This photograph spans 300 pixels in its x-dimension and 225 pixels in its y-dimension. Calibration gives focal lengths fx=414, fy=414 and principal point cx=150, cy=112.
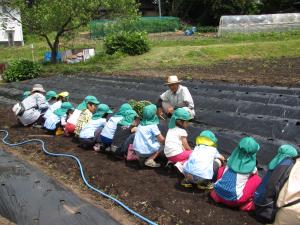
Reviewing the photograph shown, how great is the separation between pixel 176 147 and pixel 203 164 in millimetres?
A: 699

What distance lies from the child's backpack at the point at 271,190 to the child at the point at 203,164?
860 millimetres

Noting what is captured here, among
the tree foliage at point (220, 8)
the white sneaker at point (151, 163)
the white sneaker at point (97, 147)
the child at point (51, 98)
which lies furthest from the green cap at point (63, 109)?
the tree foliage at point (220, 8)

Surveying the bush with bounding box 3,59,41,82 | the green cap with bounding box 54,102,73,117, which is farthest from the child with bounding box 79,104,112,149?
the bush with bounding box 3,59,41,82

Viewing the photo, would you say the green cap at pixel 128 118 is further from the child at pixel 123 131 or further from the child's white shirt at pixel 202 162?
the child's white shirt at pixel 202 162

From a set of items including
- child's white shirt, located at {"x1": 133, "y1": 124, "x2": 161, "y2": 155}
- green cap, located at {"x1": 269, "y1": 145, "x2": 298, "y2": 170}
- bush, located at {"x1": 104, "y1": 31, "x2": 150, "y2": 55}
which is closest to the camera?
green cap, located at {"x1": 269, "y1": 145, "x2": 298, "y2": 170}

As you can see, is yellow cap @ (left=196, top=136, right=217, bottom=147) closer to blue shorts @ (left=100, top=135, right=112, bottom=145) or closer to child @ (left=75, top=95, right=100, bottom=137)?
blue shorts @ (left=100, top=135, right=112, bottom=145)

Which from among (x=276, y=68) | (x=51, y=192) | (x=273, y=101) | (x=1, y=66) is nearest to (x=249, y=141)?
(x=51, y=192)

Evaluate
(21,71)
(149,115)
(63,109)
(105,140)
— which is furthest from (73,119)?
(21,71)

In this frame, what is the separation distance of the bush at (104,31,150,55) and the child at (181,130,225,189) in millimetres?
17749

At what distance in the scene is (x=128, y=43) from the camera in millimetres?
22844

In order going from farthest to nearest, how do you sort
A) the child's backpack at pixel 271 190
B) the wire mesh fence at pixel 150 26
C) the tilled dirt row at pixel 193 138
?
1. the wire mesh fence at pixel 150 26
2. the tilled dirt row at pixel 193 138
3. the child's backpack at pixel 271 190

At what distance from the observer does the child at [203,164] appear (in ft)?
16.8

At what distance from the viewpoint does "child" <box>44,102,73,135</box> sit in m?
8.60

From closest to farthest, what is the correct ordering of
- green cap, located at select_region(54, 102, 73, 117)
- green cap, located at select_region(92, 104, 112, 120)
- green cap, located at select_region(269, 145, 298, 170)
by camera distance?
green cap, located at select_region(269, 145, 298, 170), green cap, located at select_region(92, 104, 112, 120), green cap, located at select_region(54, 102, 73, 117)
